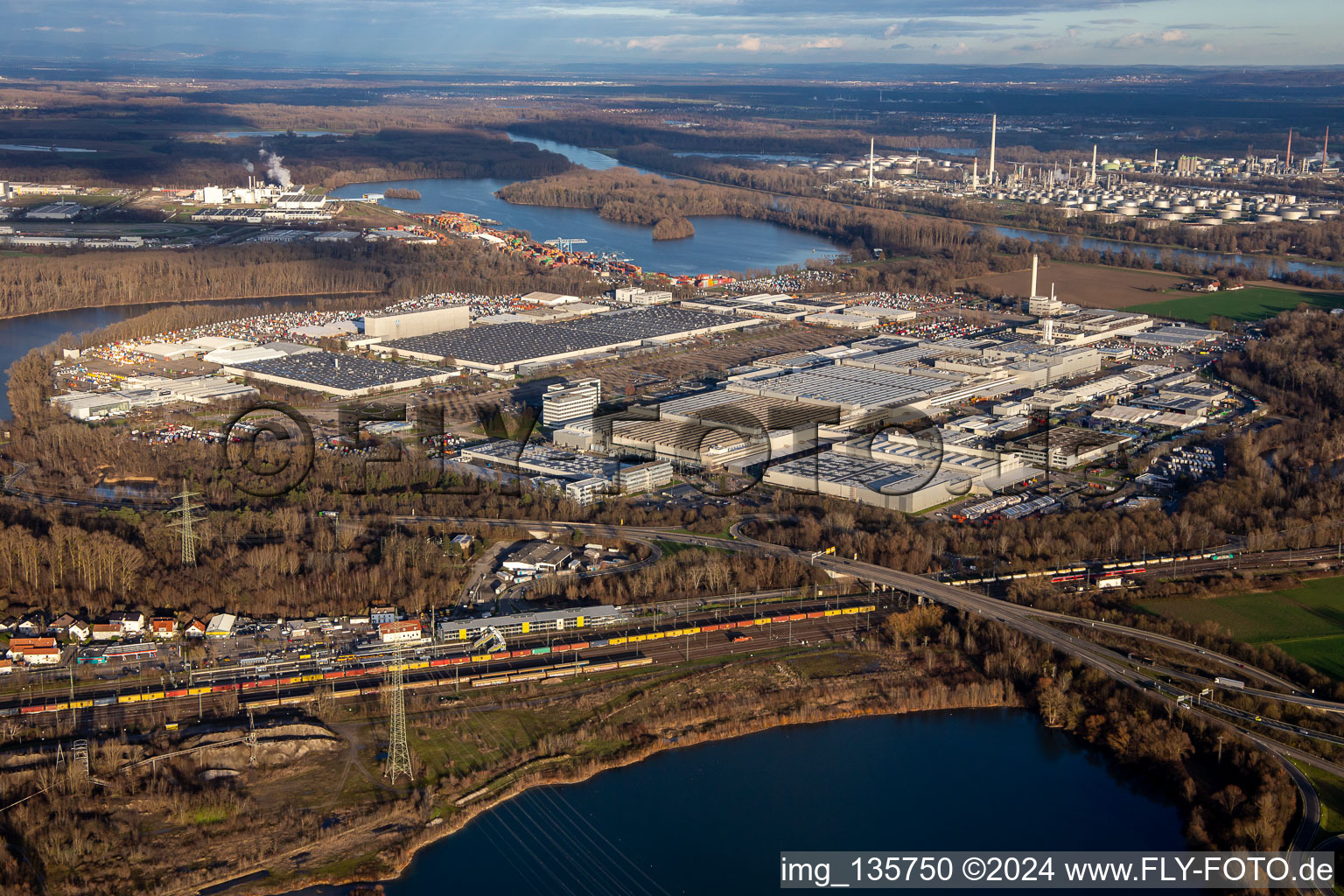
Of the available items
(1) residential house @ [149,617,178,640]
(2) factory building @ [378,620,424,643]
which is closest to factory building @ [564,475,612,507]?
(2) factory building @ [378,620,424,643]

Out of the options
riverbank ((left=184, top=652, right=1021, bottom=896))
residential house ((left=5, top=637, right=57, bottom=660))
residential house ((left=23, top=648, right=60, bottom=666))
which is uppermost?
residential house ((left=5, top=637, right=57, bottom=660))

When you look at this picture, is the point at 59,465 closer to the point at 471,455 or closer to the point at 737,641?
A: the point at 471,455

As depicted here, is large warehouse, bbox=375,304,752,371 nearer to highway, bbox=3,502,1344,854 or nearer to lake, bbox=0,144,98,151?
highway, bbox=3,502,1344,854

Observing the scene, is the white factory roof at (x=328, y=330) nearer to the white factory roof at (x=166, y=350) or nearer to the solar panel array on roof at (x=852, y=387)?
the white factory roof at (x=166, y=350)

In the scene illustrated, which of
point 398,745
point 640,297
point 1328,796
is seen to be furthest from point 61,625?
point 640,297

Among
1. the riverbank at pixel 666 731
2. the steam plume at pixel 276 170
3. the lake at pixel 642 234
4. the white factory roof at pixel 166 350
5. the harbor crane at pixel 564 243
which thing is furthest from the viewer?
the steam plume at pixel 276 170

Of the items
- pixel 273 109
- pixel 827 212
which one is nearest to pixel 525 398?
pixel 827 212

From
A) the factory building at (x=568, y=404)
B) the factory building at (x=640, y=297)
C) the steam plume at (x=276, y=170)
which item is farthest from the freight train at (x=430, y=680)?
the steam plume at (x=276, y=170)
